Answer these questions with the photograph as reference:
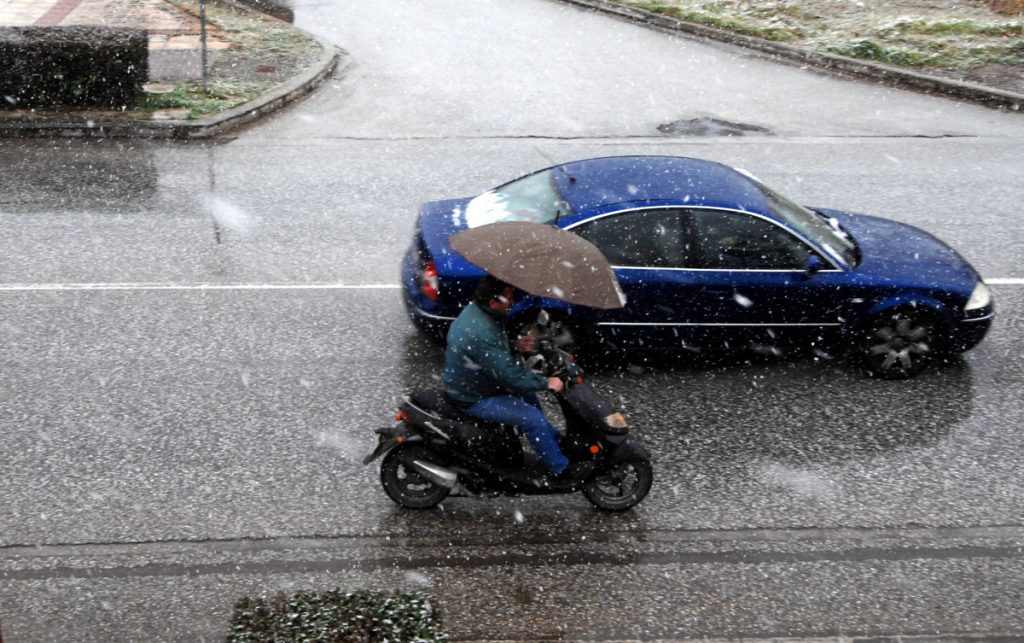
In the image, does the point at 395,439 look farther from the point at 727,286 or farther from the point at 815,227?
the point at 815,227

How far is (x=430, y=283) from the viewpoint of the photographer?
8.35m

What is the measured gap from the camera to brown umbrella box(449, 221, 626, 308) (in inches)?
233

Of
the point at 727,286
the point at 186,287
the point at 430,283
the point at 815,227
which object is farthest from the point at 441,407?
the point at 186,287

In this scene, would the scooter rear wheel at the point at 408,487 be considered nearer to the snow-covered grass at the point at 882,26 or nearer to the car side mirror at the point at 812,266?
the car side mirror at the point at 812,266

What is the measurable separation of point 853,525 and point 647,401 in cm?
196

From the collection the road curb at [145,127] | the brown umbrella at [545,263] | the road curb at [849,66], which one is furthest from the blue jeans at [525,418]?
the road curb at [849,66]

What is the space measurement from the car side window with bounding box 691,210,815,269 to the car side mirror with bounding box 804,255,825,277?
1.7 inches

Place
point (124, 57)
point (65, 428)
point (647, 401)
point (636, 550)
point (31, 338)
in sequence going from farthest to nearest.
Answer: point (124, 57)
point (31, 338)
point (647, 401)
point (65, 428)
point (636, 550)

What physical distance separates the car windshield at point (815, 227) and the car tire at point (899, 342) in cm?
56

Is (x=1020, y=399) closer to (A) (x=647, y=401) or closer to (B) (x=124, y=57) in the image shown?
(A) (x=647, y=401)

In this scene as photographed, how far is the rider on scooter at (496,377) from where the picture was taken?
6.23 meters

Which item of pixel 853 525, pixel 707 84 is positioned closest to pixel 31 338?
pixel 853 525

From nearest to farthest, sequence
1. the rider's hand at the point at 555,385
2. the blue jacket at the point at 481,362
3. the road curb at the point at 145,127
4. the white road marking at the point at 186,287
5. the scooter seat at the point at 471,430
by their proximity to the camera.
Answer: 1. the blue jacket at the point at 481,362
2. the rider's hand at the point at 555,385
3. the scooter seat at the point at 471,430
4. the white road marking at the point at 186,287
5. the road curb at the point at 145,127

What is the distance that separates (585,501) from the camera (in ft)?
23.1
